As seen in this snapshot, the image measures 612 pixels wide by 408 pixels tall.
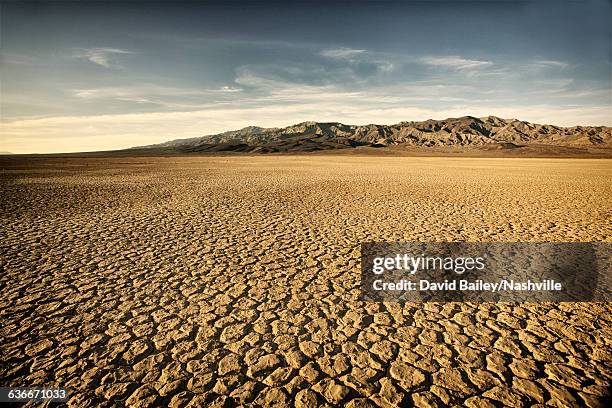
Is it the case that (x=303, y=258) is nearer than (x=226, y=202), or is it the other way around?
(x=303, y=258)

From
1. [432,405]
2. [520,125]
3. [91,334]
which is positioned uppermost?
[520,125]

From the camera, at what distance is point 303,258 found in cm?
618

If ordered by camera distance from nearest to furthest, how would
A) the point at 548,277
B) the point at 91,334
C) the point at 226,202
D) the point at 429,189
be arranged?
the point at 91,334
the point at 548,277
the point at 226,202
the point at 429,189

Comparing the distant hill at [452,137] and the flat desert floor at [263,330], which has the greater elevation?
the distant hill at [452,137]

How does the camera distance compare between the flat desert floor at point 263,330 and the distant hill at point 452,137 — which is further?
the distant hill at point 452,137

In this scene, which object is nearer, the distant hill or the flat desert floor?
the flat desert floor

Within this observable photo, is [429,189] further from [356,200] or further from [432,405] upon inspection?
[432,405]

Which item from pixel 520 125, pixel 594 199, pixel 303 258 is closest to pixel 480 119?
pixel 520 125

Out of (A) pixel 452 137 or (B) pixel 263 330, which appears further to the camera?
(A) pixel 452 137

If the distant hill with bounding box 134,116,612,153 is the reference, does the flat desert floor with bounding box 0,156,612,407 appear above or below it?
below

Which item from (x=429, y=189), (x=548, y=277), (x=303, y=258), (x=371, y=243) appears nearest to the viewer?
(x=548, y=277)

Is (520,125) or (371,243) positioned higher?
(520,125)

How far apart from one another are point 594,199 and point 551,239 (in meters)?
8.37

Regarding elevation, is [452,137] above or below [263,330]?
above
